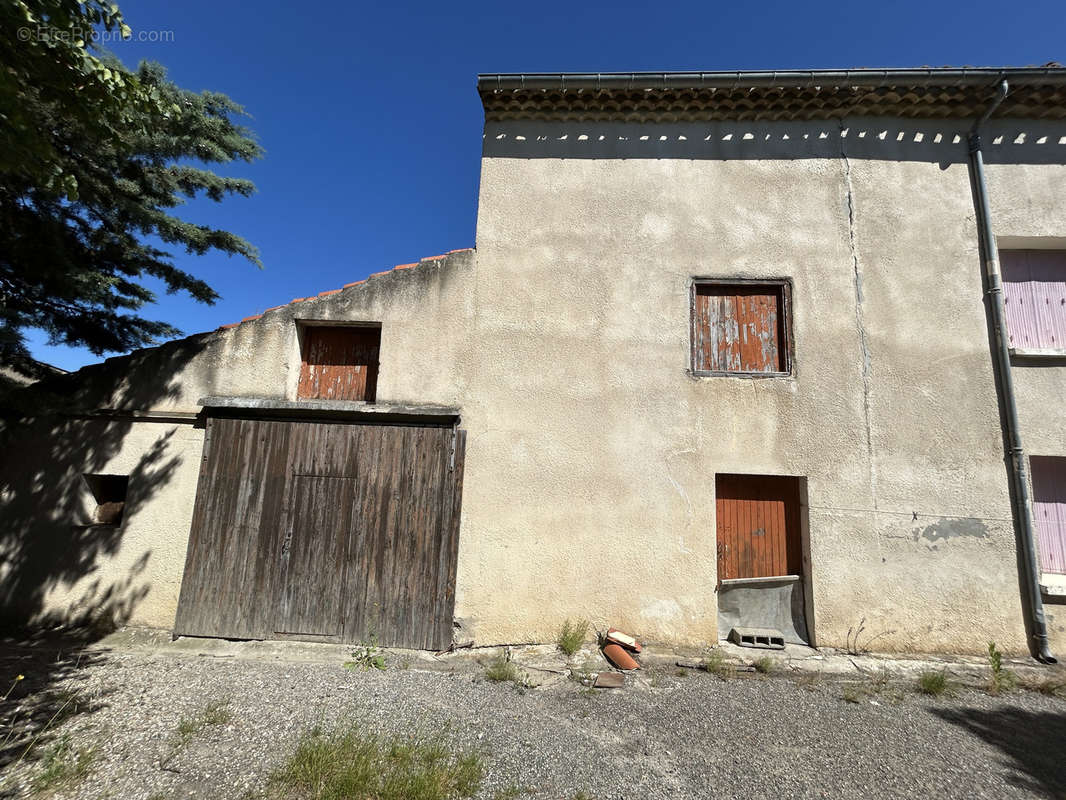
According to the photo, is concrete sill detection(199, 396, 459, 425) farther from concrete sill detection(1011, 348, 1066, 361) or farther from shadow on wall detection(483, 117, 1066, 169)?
concrete sill detection(1011, 348, 1066, 361)

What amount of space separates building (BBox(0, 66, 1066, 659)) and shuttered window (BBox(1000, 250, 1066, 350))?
41 mm

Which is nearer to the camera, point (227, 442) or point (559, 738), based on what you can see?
point (559, 738)

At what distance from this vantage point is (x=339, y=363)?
6.08 metres

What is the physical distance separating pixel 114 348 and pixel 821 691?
951cm

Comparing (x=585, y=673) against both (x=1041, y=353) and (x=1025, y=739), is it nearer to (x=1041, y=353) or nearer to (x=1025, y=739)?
(x=1025, y=739)

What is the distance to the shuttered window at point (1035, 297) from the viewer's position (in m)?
5.89

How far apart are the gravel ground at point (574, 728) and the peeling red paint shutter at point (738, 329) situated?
3.54 m

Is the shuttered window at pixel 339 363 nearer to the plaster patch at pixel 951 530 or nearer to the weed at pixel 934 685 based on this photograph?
the weed at pixel 934 685

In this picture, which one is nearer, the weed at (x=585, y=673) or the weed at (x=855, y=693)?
the weed at (x=855, y=693)

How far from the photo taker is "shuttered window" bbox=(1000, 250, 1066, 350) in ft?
19.3

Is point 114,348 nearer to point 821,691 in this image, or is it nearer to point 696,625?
point 696,625

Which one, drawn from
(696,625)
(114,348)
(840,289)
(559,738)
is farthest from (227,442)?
(840,289)

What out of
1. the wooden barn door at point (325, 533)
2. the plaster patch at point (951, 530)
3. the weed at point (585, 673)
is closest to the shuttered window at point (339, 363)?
the wooden barn door at point (325, 533)

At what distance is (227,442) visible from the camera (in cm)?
564
